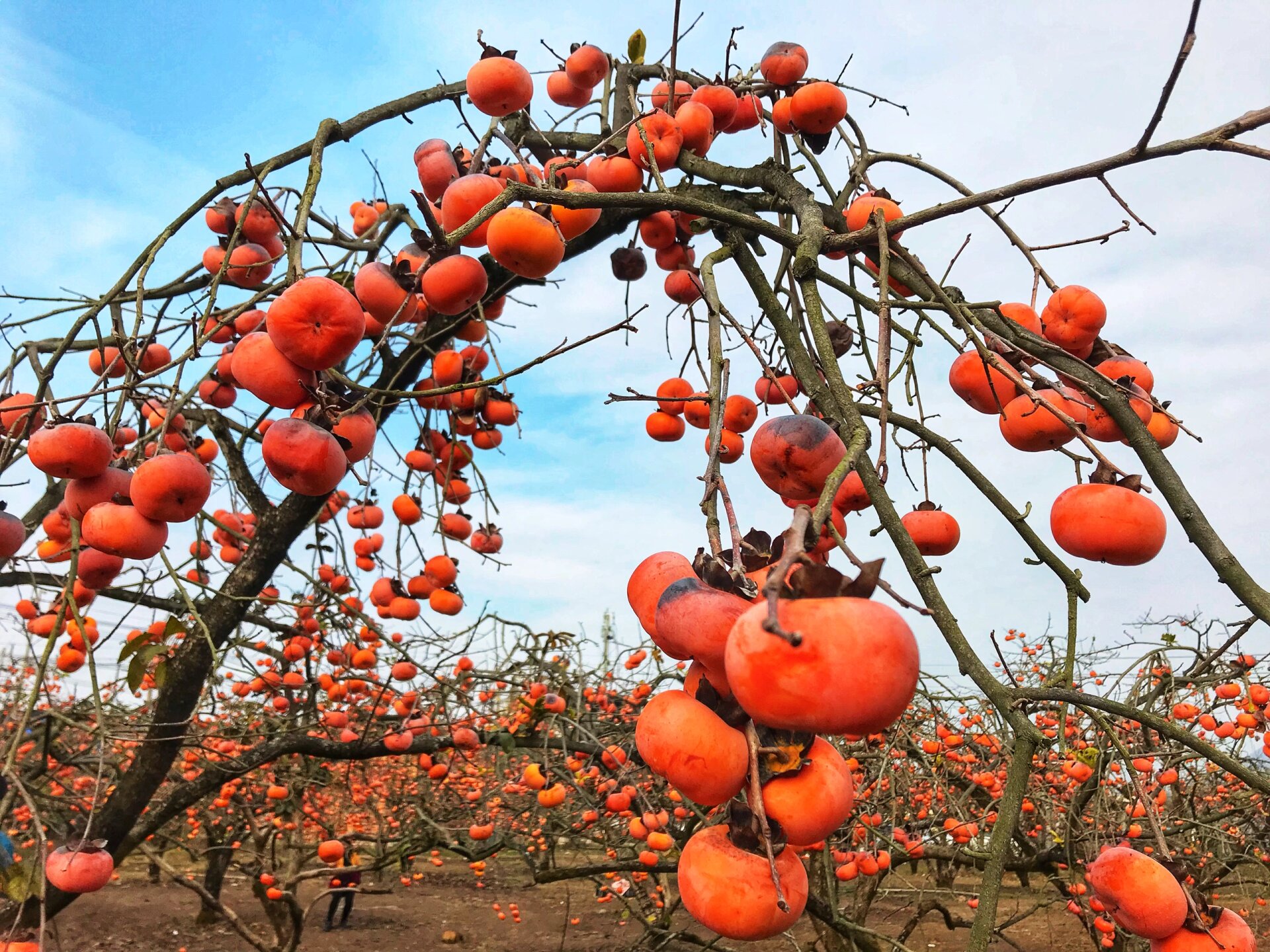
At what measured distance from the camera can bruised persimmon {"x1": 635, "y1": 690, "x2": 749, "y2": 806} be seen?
30.2 inches

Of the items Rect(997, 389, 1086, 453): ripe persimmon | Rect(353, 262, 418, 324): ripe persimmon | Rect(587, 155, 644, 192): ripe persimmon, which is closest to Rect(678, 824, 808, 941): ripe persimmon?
Rect(997, 389, 1086, 453): ripe persimmon

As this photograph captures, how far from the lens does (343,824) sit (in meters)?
10.3

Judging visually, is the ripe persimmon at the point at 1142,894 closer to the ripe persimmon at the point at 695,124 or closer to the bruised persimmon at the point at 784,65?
the ripe persimmon at the point at 695,124

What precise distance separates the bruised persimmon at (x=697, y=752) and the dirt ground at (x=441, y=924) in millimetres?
6446

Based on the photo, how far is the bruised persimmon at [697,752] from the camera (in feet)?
2.51

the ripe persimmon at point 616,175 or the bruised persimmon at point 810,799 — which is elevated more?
the ripe persimmon at point 616,175

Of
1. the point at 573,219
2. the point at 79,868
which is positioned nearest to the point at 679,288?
the point at 573,219

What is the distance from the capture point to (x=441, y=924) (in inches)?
392

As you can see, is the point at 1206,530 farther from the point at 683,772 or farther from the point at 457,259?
the point at 457,259

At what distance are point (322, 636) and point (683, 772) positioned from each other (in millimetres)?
4381

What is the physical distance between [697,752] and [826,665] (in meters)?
0.19

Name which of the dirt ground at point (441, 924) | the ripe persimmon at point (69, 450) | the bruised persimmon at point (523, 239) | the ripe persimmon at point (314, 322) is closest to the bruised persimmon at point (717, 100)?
the bruised persimmon at point (523, 239)

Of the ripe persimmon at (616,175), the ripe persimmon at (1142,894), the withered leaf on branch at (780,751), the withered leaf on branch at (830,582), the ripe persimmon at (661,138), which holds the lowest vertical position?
the ripe persimmon at (1142,894)

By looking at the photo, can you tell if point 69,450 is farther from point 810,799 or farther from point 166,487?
point 810,799
